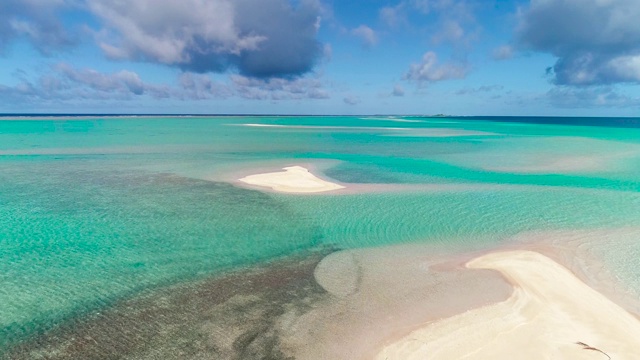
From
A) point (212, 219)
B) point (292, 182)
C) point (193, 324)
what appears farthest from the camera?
point (292, 182)

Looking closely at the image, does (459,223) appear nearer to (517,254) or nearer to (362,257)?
(517,254)

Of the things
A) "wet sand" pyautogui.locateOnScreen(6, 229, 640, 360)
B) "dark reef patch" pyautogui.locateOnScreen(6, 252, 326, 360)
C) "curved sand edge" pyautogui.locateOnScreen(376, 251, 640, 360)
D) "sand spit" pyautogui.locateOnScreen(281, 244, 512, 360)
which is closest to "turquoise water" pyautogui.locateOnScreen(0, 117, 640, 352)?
"dark reef patch" pyautogui.locateOnScreen(6, 252, 326, 360)

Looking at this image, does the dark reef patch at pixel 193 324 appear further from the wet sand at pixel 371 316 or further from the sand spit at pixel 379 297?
the sand spit at pixel 379 297

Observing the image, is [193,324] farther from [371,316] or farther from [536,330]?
[536,330]

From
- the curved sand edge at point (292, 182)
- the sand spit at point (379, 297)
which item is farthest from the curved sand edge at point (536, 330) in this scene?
the curved sand edge at point (292, 182)

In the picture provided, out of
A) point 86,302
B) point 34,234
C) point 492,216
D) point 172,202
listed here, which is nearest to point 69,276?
point 86,302

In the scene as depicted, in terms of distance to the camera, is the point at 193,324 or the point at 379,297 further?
the point at 379,297

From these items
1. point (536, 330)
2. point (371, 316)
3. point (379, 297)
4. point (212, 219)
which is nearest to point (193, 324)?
point (371, 316)
